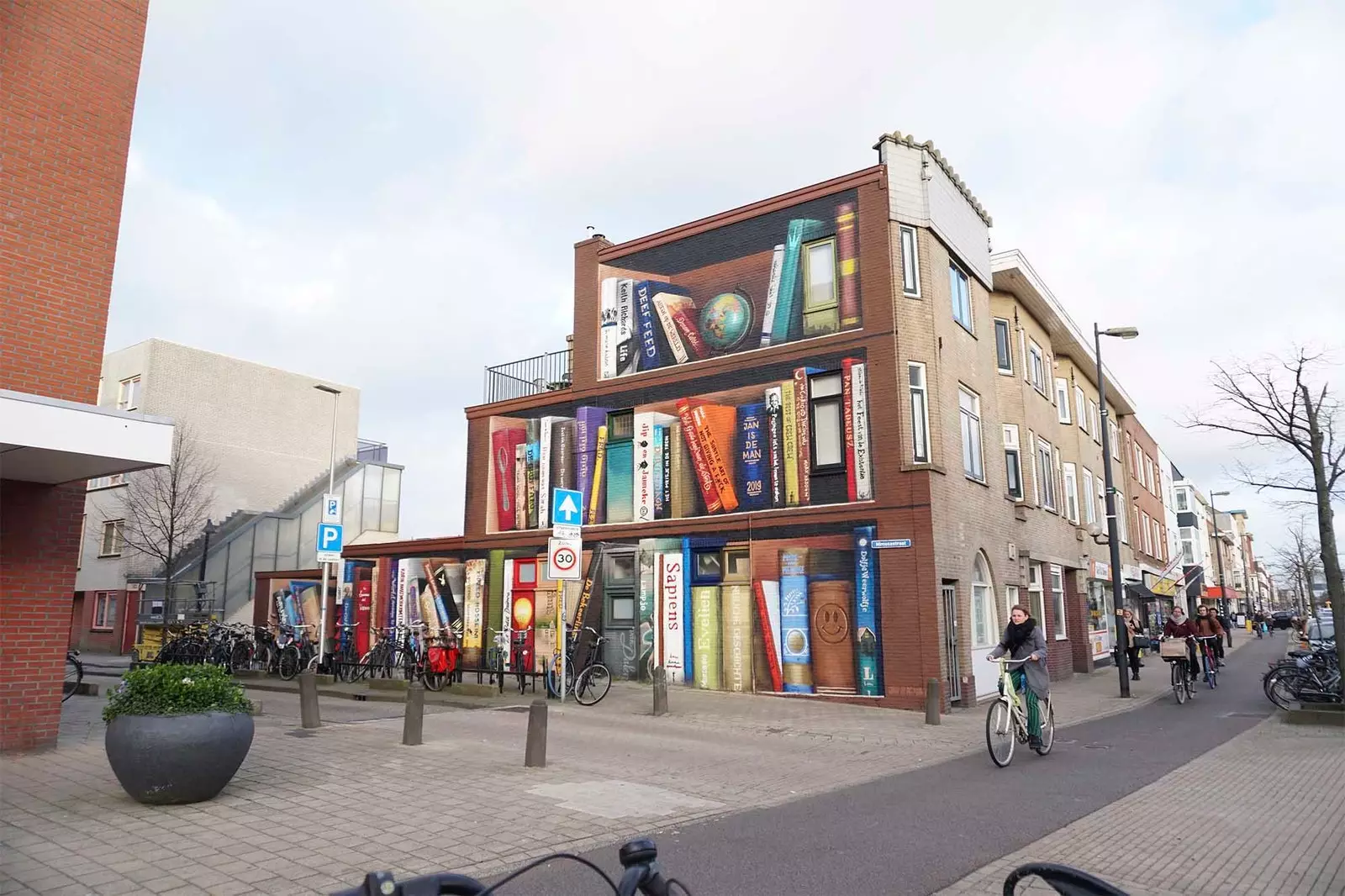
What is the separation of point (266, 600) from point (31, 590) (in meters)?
21.1

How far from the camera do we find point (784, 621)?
18.2 m

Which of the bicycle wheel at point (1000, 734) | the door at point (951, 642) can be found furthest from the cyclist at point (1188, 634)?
the bicycle wheel at point (1000, 734)

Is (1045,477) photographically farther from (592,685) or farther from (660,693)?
(592,685)

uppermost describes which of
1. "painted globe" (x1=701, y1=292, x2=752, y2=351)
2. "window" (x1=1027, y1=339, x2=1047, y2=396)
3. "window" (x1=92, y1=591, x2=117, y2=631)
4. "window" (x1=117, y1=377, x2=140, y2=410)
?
"window" (x1=117, y1=377, x2=140, y2=410)

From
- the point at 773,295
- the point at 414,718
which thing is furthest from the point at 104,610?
the point at 414,718

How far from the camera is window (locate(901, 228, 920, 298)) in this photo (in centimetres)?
1853

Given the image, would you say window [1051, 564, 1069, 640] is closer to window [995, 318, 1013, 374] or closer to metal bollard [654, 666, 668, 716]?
window [995, 318, 1013, 374]

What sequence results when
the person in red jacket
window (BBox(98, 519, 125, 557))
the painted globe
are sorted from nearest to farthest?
1. the person in red jacket
2. the painted globe
3. window (BBox(98, 519, 125, 557))

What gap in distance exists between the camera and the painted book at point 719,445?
19.7 meters

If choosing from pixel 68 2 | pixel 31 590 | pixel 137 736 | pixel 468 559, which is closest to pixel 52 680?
pixel 31 590

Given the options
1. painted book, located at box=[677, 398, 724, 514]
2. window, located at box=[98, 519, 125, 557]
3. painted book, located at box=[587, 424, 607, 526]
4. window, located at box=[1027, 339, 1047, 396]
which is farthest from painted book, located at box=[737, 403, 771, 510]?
window, located at box=[98, 519, 125, 557]

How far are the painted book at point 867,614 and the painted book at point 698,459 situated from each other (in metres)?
3.43

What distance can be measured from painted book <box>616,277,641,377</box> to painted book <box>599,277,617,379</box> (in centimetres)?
11

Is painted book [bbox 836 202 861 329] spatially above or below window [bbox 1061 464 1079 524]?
above
